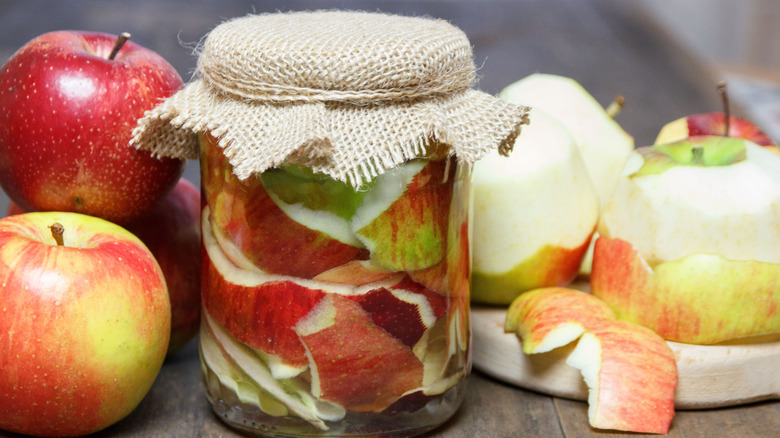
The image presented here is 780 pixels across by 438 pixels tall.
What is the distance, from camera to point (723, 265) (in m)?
0.62

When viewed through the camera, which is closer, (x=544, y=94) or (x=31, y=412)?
(x=31, y=412)

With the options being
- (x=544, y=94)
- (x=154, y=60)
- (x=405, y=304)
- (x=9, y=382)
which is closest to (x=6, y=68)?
(x=154, y=60)

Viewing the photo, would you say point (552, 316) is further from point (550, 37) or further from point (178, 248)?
point (550, 37)

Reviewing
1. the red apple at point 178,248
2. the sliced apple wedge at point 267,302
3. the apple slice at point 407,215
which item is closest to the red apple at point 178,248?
the red apple at point 178,248

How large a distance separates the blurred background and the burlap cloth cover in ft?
1.56

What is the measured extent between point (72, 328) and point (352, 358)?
171 millimetres

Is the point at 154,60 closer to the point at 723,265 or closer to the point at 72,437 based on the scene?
the point at 72,437

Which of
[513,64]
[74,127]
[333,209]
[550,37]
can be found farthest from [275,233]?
[550,37]

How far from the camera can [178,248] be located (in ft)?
2.23

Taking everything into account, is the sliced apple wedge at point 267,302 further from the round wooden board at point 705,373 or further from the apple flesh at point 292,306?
the round wooden board at point 705,373

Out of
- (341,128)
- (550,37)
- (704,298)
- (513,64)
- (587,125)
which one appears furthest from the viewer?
(550,37)

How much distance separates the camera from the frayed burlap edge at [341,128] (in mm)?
498

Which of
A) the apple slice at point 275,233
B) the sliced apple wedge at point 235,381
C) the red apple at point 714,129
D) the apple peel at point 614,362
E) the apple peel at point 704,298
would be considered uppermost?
the apple slice at point 275,233

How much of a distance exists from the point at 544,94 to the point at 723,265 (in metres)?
0.25
